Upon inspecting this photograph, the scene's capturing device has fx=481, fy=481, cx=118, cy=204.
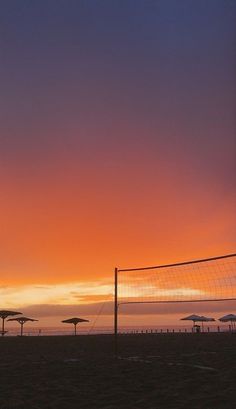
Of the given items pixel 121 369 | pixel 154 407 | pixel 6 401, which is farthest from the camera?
pixel 121 369

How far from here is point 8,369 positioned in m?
11.9

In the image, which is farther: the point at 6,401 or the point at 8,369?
the point at 8,369

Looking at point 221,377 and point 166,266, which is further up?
point 166,266

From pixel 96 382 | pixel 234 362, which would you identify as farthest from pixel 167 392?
pixel 234 362

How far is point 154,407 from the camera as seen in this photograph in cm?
664

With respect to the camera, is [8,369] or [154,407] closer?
[154,407]

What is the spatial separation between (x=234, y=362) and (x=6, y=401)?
6.63 metres

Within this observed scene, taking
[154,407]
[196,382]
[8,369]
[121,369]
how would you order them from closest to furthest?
[154,407], [196,382], [121,369], [8,369]

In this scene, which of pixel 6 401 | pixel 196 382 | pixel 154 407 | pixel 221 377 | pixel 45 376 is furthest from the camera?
pixel 45 376

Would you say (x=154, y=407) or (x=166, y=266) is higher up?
(x=166, y=266)

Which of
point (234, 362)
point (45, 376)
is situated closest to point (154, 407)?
point (45, 376)

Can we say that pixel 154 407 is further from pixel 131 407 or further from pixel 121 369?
pixel 121 369

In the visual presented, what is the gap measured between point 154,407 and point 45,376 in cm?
431

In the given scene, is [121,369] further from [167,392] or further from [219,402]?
[219,402]
